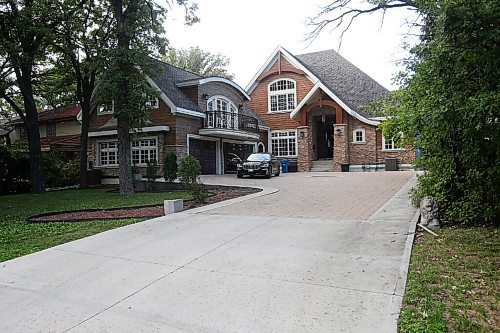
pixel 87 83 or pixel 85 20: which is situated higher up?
pixel 85 20

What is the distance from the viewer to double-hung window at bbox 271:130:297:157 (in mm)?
30297

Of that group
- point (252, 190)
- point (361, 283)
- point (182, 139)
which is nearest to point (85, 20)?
point (182, 139)

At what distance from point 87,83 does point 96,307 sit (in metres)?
19.6

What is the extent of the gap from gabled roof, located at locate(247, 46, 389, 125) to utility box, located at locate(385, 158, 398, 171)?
2900mm

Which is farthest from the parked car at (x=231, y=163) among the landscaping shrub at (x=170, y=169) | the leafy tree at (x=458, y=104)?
the leafy tree at (x=458, y=104)

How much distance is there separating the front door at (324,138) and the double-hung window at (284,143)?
211 centimetres

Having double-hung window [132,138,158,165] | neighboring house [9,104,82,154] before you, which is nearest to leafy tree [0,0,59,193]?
double-hung window [132,138,158,165]

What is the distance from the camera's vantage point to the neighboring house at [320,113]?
27.0m

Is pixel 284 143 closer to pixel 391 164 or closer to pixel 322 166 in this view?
pixel 322 166

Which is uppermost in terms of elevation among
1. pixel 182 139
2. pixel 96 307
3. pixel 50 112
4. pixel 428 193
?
pixel 50 112

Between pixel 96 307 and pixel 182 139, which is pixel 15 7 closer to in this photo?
pixel 182 139

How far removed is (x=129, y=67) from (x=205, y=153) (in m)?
9.26

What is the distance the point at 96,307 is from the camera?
394cm

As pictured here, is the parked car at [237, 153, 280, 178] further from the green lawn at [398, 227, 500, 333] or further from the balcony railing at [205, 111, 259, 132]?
the green lawn at [398, 227, 500, 333]
